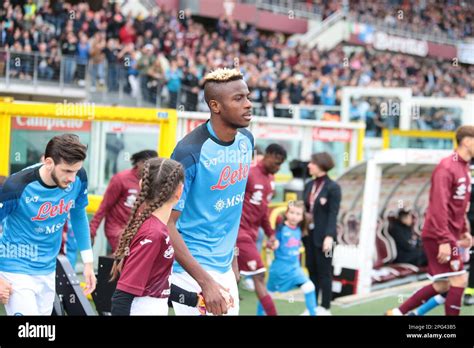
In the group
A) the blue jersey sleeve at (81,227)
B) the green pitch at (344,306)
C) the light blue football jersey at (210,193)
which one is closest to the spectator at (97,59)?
the green pitch at (344,306)

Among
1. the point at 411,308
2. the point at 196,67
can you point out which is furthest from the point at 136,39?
the point at 411,308

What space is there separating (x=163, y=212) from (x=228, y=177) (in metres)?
0.60

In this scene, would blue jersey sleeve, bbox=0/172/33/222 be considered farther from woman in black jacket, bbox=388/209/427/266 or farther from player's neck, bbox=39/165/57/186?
woman in black jacket, bbox=388/209/427/266

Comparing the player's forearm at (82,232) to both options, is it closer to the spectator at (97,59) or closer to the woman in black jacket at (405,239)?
the woman in black jacket at (405,239)

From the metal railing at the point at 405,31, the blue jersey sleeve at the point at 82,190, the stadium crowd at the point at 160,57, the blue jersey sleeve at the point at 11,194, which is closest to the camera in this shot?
the blue jersey sleeve at the point at 11,194

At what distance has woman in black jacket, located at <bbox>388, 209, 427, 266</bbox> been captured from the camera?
1152cm

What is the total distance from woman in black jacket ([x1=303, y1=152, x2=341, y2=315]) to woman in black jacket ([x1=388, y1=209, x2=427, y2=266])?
295cm

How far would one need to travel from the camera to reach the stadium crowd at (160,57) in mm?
15023

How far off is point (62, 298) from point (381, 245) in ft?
20.3

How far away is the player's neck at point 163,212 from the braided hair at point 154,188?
0.02 meters

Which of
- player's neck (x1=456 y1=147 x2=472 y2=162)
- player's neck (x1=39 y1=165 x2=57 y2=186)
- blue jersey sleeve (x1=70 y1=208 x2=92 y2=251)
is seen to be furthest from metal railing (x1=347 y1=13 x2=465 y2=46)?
player's neck (x1=39 y1=165 x2=57 y2=186)
